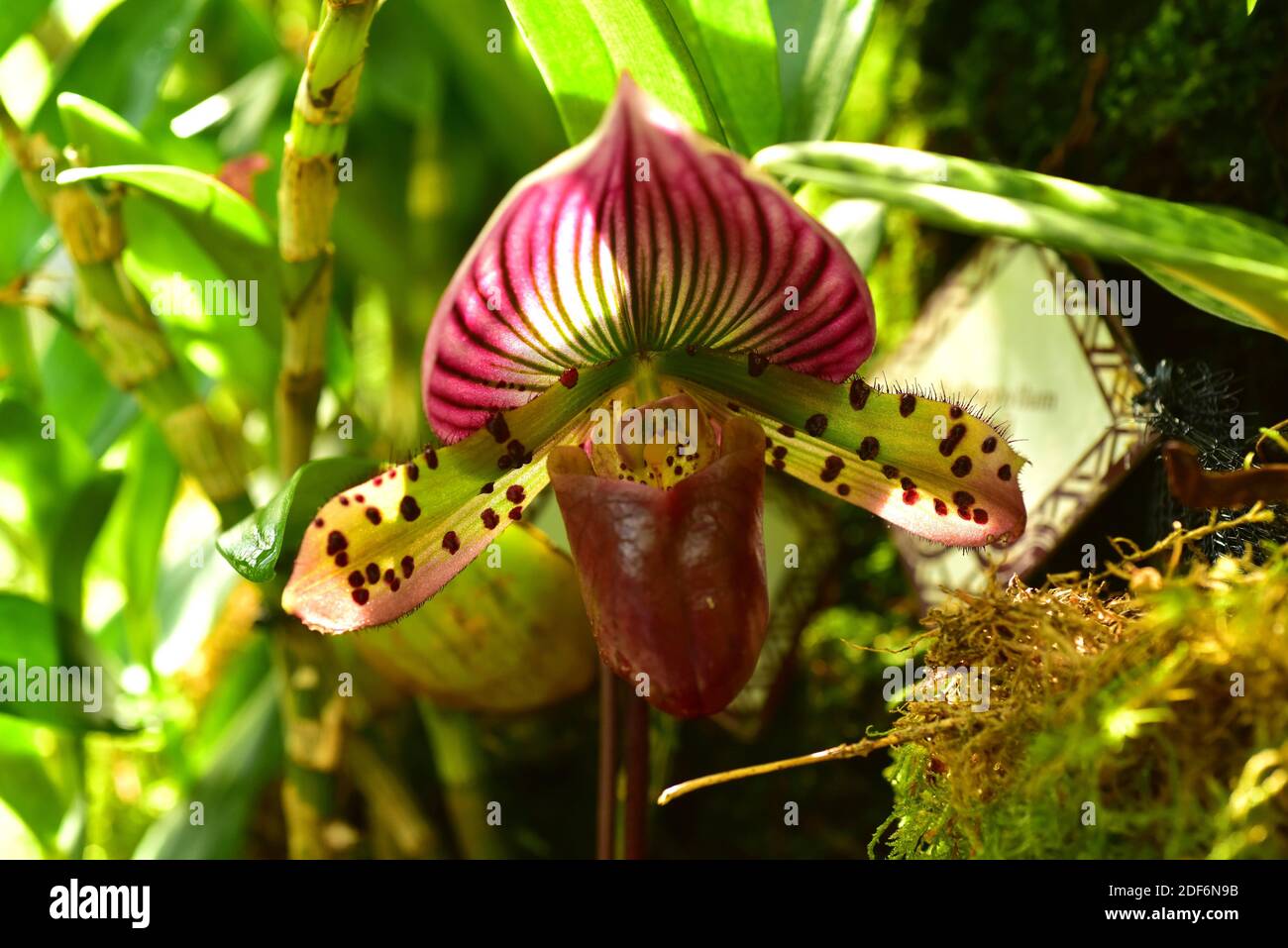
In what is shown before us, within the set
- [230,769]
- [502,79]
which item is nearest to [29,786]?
[230,769]

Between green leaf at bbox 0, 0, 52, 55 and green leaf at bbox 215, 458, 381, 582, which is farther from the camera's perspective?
green leaf at bbox 0, 0, 52, 55

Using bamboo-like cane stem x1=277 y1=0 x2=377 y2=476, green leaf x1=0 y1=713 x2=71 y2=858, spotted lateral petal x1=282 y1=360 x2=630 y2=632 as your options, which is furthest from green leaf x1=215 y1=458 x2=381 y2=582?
green leaf x1=0 y1=713 x2=71 y2=858

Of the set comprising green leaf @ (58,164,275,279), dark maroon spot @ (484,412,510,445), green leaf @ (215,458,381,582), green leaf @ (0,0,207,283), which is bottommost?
green leaf @ (215,458,381,582)

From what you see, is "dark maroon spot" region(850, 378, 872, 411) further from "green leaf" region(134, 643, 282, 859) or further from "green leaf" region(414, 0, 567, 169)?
"green leaf" region(134, 643, 282, 859)

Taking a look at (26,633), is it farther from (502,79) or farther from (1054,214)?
(1054,214)

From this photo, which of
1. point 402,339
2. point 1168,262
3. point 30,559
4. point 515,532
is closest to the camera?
point 1168,262
